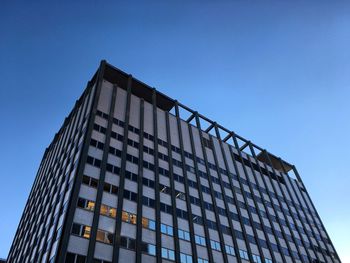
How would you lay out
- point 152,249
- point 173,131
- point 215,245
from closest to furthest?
point 152,249, point 215,245, point 173,131

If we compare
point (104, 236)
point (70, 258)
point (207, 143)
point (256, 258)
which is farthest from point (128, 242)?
point (207, 143)

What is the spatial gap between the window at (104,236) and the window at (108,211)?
8.77 ft

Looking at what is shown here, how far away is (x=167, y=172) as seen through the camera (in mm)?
53750

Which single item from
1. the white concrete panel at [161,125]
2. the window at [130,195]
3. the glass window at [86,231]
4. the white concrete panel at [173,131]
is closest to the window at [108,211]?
the glass window at [86,231]

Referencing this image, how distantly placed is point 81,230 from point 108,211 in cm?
485

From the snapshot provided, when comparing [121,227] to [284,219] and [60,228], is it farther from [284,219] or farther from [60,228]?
[284,219]

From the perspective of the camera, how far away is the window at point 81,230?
35.3m

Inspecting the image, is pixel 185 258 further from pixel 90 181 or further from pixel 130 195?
pixel 90 181

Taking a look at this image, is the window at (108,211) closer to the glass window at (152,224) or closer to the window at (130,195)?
the window at (130,195)

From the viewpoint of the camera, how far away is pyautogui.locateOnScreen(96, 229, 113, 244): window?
3642 cm

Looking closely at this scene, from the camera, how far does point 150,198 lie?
152 feet

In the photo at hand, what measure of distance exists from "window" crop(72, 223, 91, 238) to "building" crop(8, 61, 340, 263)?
12 cm

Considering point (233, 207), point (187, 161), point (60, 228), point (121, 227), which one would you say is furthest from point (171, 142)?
point (60, 228)

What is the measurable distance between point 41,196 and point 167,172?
24.9 meters
